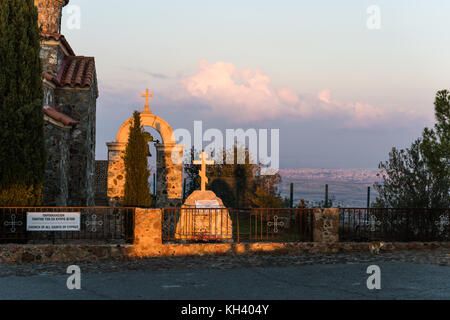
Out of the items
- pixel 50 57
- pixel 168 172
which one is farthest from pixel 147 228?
pixel 50 57

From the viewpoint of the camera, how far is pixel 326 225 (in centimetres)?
1220

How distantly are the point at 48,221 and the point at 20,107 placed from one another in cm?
339

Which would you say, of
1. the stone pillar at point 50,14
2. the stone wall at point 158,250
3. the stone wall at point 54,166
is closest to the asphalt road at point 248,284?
the stone wall at point 158,250

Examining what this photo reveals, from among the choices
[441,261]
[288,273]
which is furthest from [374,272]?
[441,261]

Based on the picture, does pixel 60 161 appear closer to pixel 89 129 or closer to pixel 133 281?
pixel 89 129

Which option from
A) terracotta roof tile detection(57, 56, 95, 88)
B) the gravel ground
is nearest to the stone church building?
terracotta roof tile detection(57, 56, 95, 88)

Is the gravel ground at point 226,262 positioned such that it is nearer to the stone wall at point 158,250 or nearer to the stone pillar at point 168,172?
the stone wall at point 158,250

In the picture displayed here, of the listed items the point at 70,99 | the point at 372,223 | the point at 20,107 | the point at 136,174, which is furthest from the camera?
the point at 70,99

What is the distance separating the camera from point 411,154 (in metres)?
16.2

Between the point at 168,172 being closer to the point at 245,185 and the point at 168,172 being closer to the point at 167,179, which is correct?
the point at 167,179

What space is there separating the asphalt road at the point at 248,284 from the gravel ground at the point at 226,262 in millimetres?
556

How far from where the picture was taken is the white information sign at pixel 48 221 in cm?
1195

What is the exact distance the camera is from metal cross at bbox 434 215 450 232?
13.8 metres
